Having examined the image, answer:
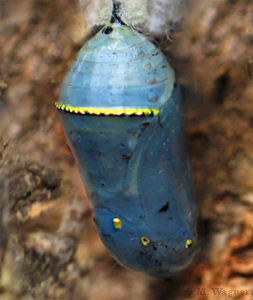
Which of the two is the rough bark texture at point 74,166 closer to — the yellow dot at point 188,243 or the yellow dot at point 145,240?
the yellow dot at point 188,243

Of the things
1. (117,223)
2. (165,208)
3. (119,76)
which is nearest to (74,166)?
(117,223)

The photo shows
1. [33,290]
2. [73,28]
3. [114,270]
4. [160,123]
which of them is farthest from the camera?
[114,270]

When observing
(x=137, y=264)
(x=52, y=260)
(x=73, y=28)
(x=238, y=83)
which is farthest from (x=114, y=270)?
(x=73, y=28)

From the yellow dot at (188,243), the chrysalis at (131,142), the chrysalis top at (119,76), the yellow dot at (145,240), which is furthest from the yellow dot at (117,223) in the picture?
the chrysalis top at (119,76)

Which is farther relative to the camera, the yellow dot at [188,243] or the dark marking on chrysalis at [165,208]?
the yellow dot at [188,243]

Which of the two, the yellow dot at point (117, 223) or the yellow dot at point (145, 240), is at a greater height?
the yellow dot at point (117, 223)

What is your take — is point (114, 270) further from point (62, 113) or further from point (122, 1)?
point (122, 1)

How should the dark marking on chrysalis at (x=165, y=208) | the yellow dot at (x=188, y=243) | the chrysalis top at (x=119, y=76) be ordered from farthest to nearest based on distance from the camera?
the yellow dot at (x=188, y=243), the dark marking on chrysalis at (x=165, y=208), the chrysalis top at (x=119, y=76)
